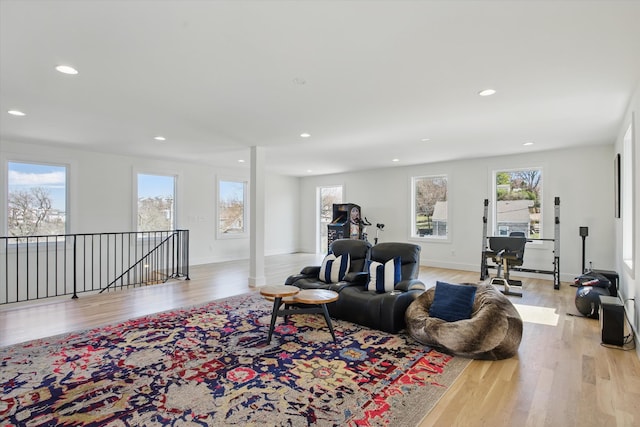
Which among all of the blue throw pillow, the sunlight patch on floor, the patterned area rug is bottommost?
the sunlight patch on floor

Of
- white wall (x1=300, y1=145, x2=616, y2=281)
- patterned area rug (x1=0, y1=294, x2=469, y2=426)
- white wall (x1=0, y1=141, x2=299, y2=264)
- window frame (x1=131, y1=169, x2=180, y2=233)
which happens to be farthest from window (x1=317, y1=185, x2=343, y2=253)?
patterned area rug (x1=0, y1=294, x2=469, y2=426)

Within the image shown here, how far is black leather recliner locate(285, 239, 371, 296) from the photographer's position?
4251 millimetres

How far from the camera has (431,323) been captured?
3.13 metres

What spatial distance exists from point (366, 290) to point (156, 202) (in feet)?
19.3

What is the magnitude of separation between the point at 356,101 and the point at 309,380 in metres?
2.81

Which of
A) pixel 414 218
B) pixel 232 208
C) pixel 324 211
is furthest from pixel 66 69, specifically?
pixel 324 211

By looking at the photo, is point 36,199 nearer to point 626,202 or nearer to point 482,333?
point 482,333

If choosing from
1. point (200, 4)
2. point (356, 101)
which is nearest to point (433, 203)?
point (356, 101)

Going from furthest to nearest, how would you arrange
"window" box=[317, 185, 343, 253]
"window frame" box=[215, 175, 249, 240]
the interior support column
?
"window" box=[317, 185, 343, 253], "window frame" box=[215, 175, 249, 240], the interior support column

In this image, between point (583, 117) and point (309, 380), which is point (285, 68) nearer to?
point (309, 380)

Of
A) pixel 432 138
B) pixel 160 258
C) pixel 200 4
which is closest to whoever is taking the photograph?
pixel 200 4

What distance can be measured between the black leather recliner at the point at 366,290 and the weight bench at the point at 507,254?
232cm

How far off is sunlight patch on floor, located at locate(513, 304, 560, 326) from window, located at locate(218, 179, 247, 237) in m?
7.04

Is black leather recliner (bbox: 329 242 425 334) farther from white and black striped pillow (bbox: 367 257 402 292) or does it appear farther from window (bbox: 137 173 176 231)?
window (bbox: 137 173 176 231)
